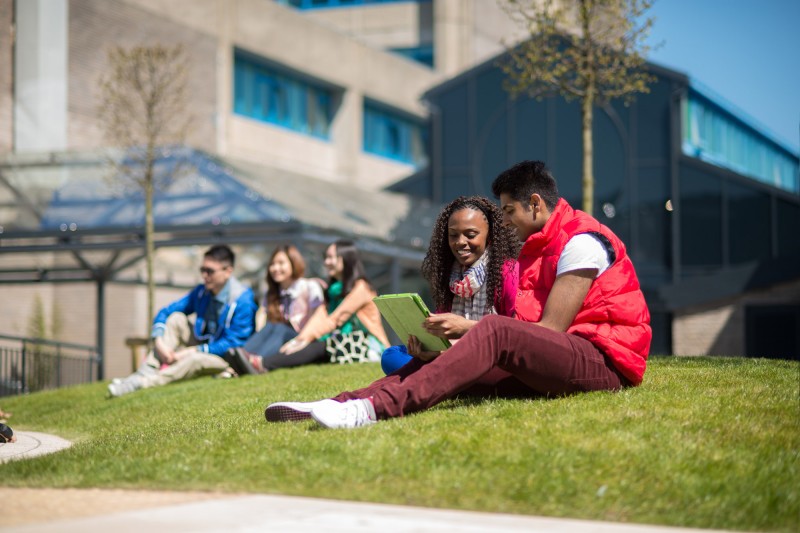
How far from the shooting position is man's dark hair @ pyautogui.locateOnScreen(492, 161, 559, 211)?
23.0ft

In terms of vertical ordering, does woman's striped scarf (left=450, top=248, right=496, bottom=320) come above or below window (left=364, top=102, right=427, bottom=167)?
below

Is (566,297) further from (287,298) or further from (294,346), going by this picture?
(287,298)

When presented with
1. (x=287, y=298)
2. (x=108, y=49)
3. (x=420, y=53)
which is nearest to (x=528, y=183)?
(x=287, y=298)

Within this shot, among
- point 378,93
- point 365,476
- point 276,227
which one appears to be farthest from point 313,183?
point 365,476

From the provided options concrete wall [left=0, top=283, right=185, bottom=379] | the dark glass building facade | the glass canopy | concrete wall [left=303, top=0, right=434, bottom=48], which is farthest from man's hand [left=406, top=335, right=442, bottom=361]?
concrete wall [left=303, top=0, right=434, bottom=48]

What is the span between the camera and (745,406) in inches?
262

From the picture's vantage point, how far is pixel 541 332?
257 inches

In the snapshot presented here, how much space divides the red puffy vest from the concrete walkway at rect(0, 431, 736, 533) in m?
2.23

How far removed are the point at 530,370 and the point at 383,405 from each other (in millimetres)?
889

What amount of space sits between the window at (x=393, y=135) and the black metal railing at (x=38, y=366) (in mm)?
16179

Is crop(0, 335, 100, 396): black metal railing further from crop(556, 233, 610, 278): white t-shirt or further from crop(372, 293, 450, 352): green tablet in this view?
crop(556, 233, 610, 278): white t-shirt

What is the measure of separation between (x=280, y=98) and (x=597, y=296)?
30.8 m

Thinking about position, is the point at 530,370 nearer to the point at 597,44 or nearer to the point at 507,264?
the point at 507,264

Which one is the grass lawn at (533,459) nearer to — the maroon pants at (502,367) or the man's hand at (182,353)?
the maroon pants at (502,367)
